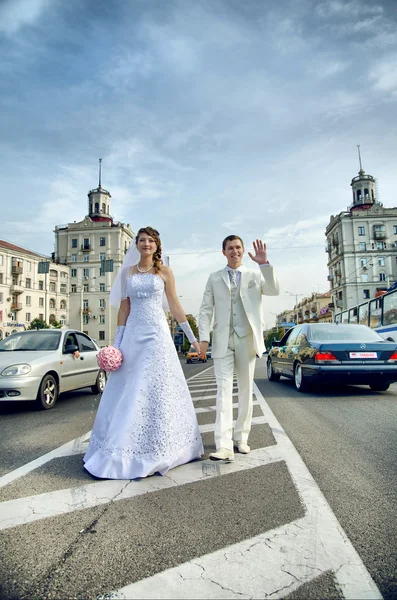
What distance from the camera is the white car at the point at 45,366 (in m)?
6.64

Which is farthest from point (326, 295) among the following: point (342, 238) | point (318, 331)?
point (318, 331)

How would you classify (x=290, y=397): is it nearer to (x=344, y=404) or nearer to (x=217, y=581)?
(x=344, y=404)

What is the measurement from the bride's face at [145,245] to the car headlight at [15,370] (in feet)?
12.0

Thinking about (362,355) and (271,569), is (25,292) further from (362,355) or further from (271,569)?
(271,569)

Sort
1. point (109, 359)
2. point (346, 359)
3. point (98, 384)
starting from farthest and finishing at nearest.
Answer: point (98, 384), point (346, 359), point (109, 359)

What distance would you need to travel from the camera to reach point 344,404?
6.88 metres

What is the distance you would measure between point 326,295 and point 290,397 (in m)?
111

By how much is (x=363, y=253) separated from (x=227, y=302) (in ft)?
253

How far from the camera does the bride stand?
10.8ft

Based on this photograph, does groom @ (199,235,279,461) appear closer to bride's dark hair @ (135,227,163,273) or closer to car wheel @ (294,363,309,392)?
bride's dark hair @ (135,227,163,273)

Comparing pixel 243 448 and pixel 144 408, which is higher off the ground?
pixel 144 408

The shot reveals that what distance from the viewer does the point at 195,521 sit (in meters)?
2.32

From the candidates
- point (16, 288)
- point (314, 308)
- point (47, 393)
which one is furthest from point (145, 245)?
point (314, 308)

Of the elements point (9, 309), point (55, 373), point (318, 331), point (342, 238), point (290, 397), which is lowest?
point (290, 397)
